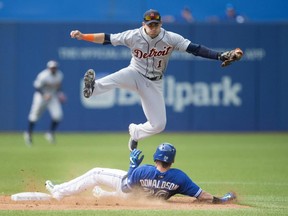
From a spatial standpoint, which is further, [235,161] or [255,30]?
[255,30]

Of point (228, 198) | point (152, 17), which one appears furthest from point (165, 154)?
point (152, 17)

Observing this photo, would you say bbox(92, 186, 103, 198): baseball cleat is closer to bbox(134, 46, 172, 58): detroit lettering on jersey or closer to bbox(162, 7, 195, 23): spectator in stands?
bbox(134, 46, 172, 58): detroit lettering on jersey

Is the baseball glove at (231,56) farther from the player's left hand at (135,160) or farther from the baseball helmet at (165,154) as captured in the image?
the player's left hand at (135,160)

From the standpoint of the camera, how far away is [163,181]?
9.73 meters

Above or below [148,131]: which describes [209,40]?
above

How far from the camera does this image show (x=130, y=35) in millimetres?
11289

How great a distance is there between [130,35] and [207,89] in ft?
42.4

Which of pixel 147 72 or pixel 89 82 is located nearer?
pixel 89 82

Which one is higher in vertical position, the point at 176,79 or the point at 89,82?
the point at 176,79

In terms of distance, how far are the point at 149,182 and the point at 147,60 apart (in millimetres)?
2346

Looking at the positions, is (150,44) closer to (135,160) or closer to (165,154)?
(135,160)

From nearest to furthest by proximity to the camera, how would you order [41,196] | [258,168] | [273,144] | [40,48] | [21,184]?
[41,196], [21,184], [258,168], [273,144], [40,48]

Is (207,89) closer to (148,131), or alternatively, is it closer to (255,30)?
(255,30)

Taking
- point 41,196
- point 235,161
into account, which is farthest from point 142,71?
point 235,161
